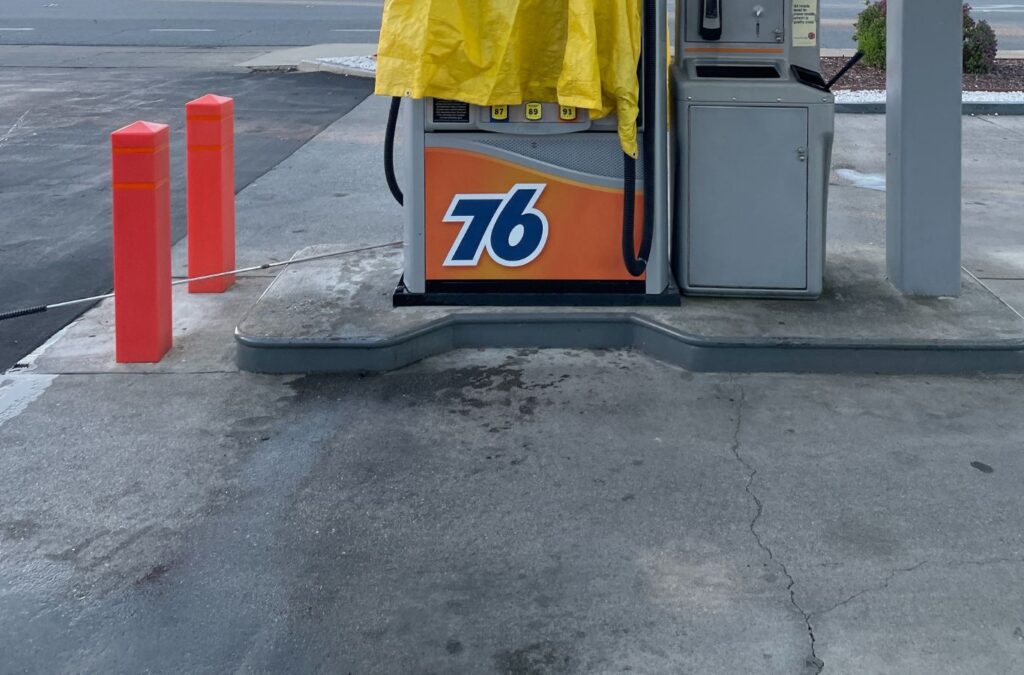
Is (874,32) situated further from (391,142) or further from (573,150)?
(391,142)

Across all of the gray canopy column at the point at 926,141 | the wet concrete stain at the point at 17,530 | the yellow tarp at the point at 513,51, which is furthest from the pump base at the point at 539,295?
the wet concrete stain at the point at 17,530

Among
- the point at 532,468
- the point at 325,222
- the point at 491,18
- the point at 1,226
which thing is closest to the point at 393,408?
the point at 532,468

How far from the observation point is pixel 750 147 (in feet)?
20.1

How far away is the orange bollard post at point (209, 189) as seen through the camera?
21.9ft

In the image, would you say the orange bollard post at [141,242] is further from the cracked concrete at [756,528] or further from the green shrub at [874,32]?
the green shrub at [874,32]

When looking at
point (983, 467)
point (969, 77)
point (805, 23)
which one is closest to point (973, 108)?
point (969, 77)

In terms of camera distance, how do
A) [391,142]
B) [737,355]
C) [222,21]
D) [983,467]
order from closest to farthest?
1. [983,467]
2. [737,355]
3. [391,142]
4. [222,21]

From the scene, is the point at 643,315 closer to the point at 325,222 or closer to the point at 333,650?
the point at 333,650

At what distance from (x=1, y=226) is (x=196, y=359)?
3.51 meters

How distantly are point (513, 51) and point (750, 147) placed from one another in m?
1.25

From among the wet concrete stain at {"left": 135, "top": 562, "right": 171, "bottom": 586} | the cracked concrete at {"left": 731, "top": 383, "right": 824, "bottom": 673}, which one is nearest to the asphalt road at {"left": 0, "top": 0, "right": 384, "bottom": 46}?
the cracked concrete at {"left": 731, "top": 383, "right": 824, "bottom": 673}

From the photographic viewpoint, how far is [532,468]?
4.84 meters

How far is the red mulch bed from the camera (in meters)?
14.3

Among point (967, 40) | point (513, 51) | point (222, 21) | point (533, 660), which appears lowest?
point (533, 660)
